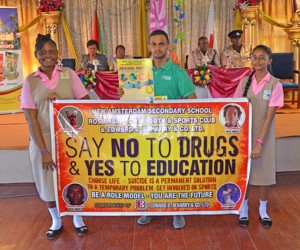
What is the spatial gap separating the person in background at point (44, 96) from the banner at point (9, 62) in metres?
4.58

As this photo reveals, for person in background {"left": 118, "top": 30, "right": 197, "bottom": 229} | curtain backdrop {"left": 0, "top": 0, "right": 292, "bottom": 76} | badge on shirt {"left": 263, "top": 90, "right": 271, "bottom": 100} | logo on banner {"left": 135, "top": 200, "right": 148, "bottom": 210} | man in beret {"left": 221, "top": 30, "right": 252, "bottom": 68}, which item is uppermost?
curtain backdrop {"left": 0, "top": 0, "right": 292, "bottom": 76}

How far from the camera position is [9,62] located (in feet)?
21.8

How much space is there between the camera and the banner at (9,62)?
6.52 metres

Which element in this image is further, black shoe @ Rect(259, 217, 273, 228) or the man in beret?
the man in beret

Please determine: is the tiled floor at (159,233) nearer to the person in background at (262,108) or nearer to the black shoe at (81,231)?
the black shoe at (81,231)

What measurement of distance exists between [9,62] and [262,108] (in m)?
5.35

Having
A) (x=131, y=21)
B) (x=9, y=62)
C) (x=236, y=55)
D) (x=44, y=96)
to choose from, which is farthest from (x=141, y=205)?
(x=131, y=21)

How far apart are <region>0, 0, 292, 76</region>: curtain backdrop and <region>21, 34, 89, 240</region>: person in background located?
549 centimetres

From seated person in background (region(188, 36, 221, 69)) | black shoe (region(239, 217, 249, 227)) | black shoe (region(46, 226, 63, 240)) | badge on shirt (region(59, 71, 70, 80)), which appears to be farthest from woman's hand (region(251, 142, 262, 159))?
seated person in background (region(188, 36, 221, 69))

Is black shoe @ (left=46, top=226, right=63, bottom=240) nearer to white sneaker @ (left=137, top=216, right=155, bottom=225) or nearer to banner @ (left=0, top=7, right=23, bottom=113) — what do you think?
white sneaker @ (left=137, top=216, right=155, bottom=225)

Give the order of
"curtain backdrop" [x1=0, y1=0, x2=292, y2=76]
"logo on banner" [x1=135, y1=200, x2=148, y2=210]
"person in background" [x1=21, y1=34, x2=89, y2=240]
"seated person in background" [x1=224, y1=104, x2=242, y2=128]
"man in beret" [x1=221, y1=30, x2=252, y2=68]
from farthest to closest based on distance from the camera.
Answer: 1. "curtain backdrop" [x1=0, y1=0, x2=292, y2=76]
2. "man in beret" [x1=221, y1=30, x2=252, y2=68]
3. "logo on banner" [x1=135, y1=200, x2=148, y2=210]
4. "seated person in background" [x1=224, y1=104, x2=242, y2=128]
5. "person in background" [x1=21, y1=34, x2=89, y2=240]

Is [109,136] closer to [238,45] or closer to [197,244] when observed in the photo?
[197,244]

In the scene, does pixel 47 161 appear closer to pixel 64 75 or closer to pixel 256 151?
pixel 64 75

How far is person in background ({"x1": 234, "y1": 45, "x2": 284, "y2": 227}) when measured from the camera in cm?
241
